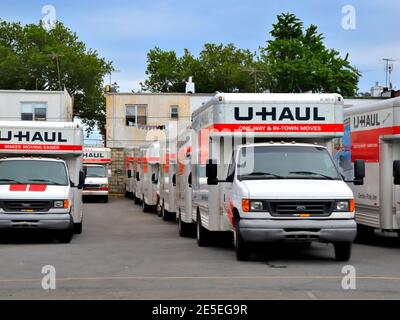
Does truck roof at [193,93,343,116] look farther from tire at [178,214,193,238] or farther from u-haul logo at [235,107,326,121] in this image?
tire at [178,214,193,238]

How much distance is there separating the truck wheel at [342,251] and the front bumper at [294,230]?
461mm

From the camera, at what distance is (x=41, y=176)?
61.8ft

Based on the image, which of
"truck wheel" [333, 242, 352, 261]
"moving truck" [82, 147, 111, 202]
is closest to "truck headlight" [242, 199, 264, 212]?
"truck wheel" [333, 242, 352, 261]

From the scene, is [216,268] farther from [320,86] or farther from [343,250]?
[320,86]

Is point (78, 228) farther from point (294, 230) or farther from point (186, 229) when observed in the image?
point (294, 230)

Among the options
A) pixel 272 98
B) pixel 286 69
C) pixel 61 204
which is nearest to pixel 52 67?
pixel 286 69

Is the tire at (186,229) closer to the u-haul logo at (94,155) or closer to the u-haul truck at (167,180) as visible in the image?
the u-haul truck at (167,180)

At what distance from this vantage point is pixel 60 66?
67.6m

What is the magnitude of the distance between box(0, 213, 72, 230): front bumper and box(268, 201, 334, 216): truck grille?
6167 millimetres

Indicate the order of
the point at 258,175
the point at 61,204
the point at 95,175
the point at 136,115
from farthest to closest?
the point at 136,115 < the point at 95,175 < the point at 61,204 < the point at 258,175

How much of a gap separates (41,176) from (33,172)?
0.23m

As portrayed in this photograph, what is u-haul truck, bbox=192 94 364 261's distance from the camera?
13.4 metres

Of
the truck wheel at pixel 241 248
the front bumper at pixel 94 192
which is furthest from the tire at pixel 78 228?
the front bumper at pixel 94 192
